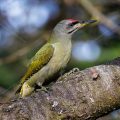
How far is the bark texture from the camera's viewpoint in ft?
11.1

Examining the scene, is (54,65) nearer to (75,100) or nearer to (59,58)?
(59,58)

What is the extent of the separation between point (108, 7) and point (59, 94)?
4085 millimetres

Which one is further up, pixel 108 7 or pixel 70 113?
pixel 70 113

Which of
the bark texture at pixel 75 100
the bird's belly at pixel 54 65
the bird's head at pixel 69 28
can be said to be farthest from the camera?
the bird's head at pixel 69 28

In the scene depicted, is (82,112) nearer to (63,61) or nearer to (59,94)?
(59,94)

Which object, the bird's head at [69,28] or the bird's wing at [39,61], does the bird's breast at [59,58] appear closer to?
the bird's wing at [39,61]

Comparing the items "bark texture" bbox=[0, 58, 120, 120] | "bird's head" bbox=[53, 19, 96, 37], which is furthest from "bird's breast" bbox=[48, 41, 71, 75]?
"bark texture" bbox=[0, 58, 120, 120]

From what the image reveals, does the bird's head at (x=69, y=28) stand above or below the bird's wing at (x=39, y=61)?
above

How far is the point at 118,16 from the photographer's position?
7.12 metres

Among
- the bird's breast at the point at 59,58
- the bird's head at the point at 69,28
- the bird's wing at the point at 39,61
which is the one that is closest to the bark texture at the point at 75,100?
the bird's breast at the point at 59,58

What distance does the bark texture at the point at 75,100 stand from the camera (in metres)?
3.38

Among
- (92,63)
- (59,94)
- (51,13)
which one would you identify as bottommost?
(92,63)

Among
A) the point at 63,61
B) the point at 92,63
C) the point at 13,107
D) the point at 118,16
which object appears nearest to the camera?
the point at 13,107

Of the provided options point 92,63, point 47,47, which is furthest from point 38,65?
point 92,63
